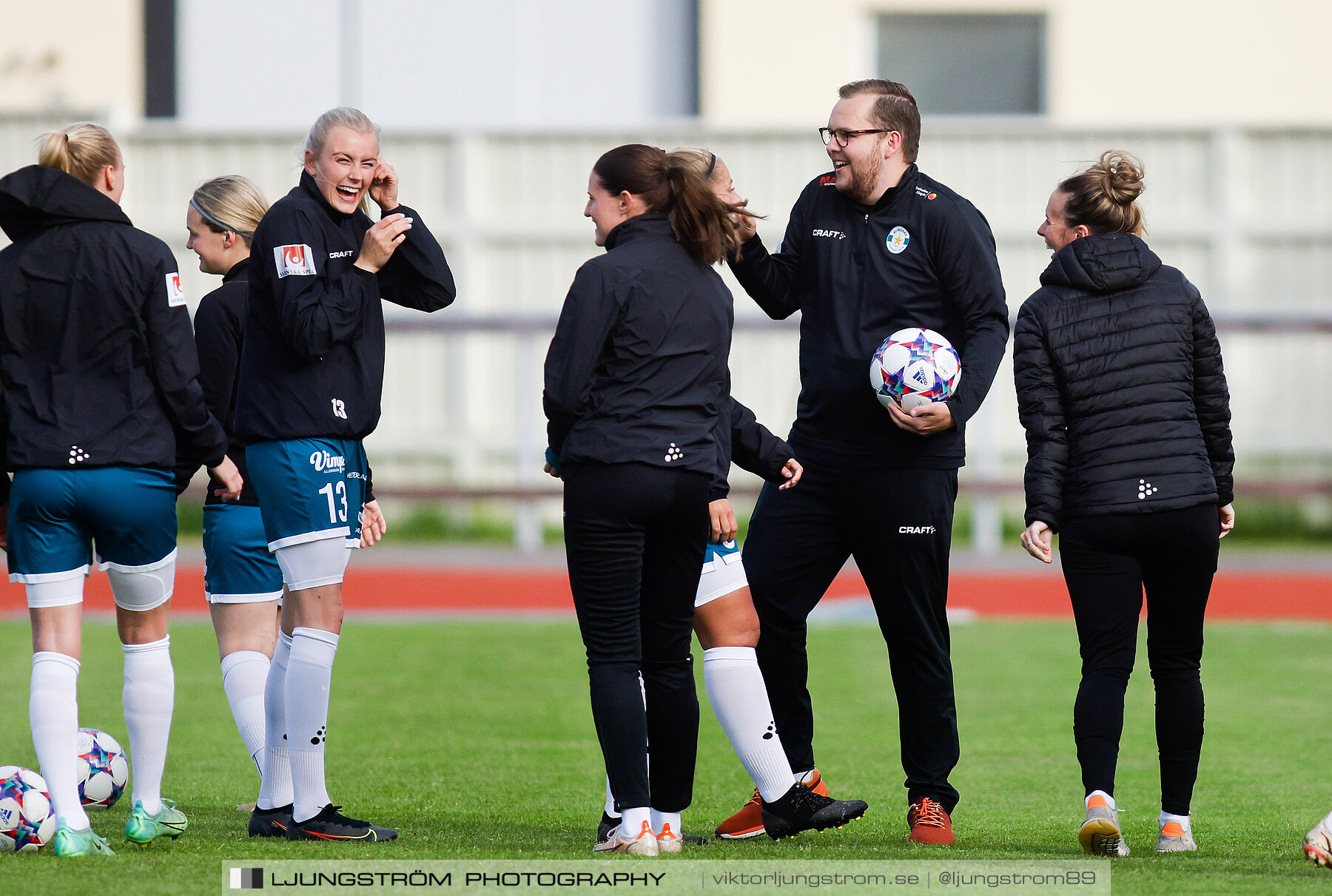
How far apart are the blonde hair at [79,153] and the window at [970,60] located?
14248mm

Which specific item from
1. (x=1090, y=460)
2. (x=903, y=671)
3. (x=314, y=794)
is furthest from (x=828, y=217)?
(x=314, y=794)

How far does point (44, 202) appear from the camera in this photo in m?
4.18

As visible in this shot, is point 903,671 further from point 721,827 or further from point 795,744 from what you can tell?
point 721,827

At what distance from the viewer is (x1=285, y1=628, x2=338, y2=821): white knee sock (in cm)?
432

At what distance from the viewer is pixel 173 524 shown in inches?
171

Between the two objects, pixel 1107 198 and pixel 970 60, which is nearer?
pixel 1107 198

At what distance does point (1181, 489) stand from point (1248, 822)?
1.25 m

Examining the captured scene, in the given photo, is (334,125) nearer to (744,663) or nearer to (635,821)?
(744,663)

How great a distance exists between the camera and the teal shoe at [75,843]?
4.10 metres

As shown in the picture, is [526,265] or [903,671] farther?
[526,265]

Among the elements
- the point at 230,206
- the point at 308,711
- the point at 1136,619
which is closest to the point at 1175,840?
the point at 1136,619

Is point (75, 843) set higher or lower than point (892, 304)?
lower

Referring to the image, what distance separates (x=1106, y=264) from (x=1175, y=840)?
1562 mm

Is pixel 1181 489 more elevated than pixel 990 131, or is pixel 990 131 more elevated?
pixel 990 131
